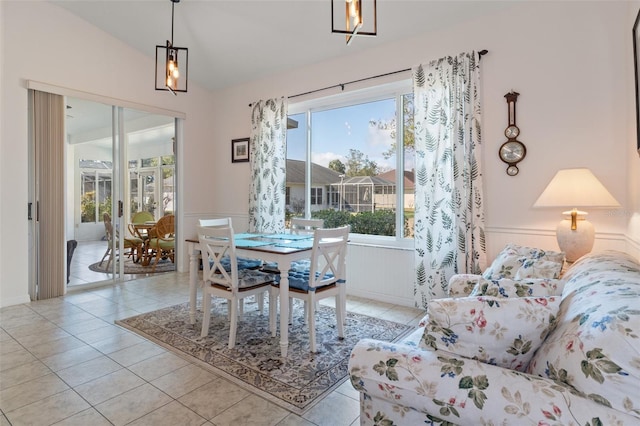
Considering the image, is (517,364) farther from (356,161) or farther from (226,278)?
(356,161)

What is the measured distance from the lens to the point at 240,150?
5.36 meters

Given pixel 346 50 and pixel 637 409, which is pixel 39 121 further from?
pixel 637 409

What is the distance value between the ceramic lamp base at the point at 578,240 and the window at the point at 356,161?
5.11 ft

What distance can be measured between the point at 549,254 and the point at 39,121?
500cm

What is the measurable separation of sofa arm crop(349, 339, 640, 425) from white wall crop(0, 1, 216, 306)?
13.6 ft

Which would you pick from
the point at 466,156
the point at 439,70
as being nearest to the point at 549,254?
the point at 466,156

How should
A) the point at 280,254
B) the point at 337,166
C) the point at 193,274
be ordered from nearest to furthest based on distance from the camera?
the point at 280,254 < the point at 193,274 < the point at 337,166

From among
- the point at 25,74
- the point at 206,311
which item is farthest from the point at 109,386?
the point at 25,74

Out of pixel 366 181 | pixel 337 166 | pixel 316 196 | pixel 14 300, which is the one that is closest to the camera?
pixel 14 300

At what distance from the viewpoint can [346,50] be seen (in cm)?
405

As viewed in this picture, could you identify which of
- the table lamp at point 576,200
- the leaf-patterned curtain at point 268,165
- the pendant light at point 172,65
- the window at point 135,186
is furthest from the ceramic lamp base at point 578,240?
the window at point 135,186

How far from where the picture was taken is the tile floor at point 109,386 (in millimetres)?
1861

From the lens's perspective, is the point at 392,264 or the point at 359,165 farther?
the point at 359,165

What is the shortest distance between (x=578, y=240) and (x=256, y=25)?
3.69m
